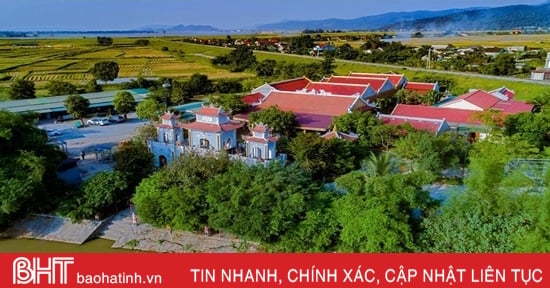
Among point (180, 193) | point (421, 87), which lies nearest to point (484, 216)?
point (180, 193)

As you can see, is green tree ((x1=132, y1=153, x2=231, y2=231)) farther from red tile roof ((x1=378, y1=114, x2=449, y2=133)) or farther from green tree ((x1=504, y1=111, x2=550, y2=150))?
green tree ((x1=504, y1=111, x2=550, y2=150))

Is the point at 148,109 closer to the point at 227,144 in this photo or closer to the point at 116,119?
Answer: the point at 116,119

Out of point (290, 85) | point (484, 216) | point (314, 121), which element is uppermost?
point (290, 85)

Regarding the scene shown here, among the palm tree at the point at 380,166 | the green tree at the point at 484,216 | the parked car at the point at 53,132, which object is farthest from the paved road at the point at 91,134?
the green tree at the point at 484,216

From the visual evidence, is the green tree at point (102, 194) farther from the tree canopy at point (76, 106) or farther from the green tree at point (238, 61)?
the green tree at point (238, 61)

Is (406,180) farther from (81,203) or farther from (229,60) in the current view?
(229,60)

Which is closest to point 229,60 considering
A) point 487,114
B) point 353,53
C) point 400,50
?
point 353,53

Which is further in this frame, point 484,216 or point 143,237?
point 143,237
